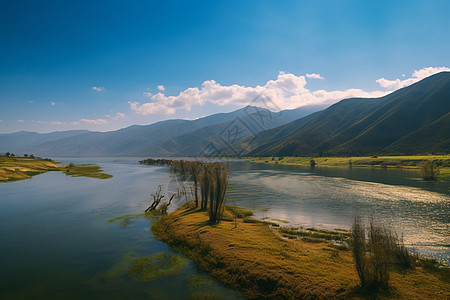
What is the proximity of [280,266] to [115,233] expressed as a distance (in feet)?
43.6

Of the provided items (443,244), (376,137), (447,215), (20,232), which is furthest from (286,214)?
(376,137)

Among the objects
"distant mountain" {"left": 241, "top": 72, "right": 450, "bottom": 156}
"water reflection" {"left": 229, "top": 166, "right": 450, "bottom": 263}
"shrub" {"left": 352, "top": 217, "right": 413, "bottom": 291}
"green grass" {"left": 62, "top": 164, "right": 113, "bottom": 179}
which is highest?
"distant mountain" {"left": 241, "top": 72, "right": 450, "bottom": 156}

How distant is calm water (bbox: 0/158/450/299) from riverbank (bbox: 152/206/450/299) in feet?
3.22

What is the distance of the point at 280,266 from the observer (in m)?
10.3

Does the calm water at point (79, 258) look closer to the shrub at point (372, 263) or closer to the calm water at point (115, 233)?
the calm water at point (115, 233)

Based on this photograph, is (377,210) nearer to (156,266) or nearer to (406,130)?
(156,266)

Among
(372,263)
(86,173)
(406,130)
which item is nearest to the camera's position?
(372,263)

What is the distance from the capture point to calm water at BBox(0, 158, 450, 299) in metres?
10.3

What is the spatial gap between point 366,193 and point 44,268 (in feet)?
124

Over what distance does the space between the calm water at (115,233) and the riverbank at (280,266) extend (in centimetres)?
98

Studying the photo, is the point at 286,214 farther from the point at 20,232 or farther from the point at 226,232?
the point at 20,232

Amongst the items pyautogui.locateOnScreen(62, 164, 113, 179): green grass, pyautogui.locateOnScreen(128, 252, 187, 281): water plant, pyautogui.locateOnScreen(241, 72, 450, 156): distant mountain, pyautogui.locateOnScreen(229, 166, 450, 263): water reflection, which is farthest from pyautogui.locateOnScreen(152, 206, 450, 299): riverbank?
pyautogui.locateOnScreen(241, 72, 450, 156): distant mountain

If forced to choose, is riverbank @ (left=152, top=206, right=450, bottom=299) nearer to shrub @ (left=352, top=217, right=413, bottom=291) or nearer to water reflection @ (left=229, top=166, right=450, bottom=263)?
shrub @ (left=352, top=217, right=413, bottom=291)

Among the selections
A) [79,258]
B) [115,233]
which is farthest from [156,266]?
[115,233]
